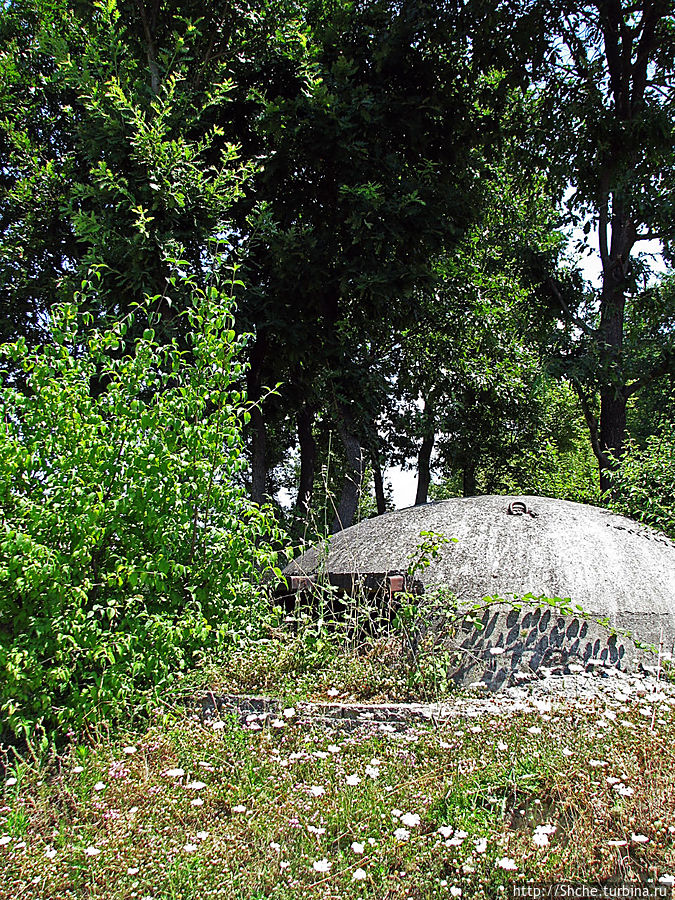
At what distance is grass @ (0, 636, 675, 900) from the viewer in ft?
8.13

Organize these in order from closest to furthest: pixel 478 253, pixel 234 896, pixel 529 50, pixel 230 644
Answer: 1. pixel 234 896
2. pixel 230 644
3. pixel 529 50
4. pixel 478 253

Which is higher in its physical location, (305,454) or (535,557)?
(305,454)

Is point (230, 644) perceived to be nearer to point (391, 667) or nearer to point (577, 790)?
point (391, 667)

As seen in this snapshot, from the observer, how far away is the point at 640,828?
255 centimetres

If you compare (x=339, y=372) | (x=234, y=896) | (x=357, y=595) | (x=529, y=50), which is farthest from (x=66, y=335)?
(x=529, y=50)

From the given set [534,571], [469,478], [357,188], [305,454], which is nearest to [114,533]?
[534,571]

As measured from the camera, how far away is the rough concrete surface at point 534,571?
14.4ft

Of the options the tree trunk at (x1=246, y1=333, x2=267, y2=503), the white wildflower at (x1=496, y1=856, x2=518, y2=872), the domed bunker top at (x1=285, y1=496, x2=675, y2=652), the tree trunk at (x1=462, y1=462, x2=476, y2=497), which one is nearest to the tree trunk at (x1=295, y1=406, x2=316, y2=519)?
the tree trunk at (x1=246, y1=333, x2=267, y2=503)

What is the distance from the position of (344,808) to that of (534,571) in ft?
7.73

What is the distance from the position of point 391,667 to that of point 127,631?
5.31 ft

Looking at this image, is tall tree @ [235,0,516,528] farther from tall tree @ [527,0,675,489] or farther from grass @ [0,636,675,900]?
grass @ [0,636,675,900]

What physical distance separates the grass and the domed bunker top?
971 mm

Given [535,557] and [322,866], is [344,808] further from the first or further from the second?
[535,557]

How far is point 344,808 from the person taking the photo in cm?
288
